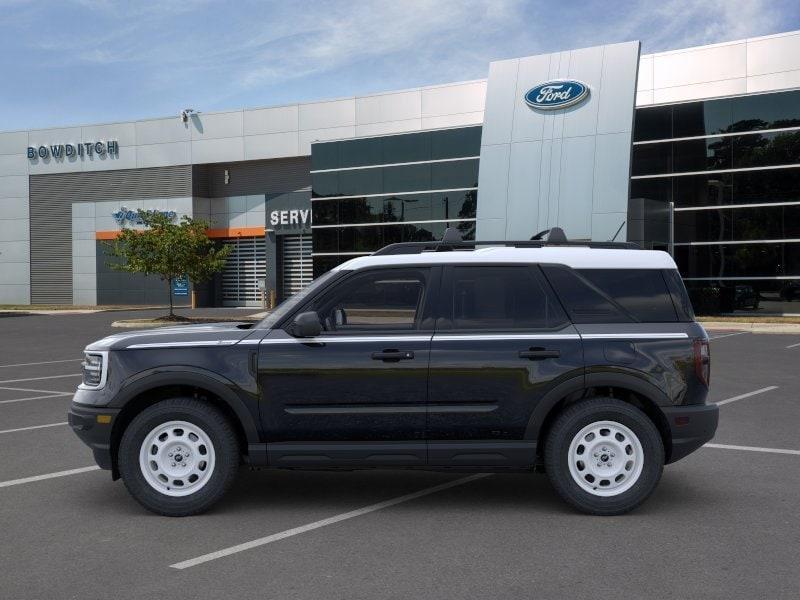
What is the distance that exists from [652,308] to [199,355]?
9.99 ft

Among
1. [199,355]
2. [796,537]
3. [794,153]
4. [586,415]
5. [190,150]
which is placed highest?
[190,150]

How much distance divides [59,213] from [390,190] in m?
23.1

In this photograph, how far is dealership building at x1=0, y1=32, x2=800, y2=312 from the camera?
31.0 m

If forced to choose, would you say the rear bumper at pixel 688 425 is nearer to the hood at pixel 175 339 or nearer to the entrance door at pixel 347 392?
the entrance door at pixel 347 392

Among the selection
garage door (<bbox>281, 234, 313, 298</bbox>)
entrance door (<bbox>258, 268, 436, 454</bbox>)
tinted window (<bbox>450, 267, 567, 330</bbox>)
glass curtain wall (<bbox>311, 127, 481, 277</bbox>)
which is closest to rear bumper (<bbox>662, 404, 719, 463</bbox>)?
tinted window (<bbox>450, 267, 567, 330</bbox>)

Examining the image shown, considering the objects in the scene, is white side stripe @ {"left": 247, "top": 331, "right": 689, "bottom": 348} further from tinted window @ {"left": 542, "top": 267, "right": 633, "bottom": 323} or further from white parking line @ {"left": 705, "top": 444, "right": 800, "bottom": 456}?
white parking line @ {"left": 705, "top": 444, "right": 800, "bottom": 456}

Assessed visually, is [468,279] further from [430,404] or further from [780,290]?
[780,290]

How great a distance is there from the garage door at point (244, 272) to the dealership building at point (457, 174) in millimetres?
90

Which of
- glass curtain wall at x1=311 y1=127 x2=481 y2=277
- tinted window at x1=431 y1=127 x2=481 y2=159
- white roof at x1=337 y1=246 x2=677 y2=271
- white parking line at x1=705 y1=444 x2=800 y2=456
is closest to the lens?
white roof at x1=337 y1=246 x2=677 y2=271

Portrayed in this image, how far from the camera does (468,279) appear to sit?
5988mm

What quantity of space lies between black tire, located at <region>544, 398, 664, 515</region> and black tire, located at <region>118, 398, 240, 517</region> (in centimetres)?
210

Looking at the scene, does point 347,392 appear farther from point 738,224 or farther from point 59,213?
point 59,213

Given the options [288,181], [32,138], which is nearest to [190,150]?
[288,181]

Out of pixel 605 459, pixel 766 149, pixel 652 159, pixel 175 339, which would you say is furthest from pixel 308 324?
pixel 652 159
